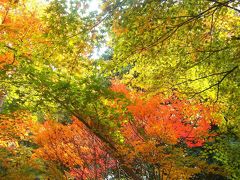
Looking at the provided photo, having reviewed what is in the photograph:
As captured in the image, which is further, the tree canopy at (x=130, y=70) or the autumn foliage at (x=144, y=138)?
the autumn foliage at (x=144, y=138)

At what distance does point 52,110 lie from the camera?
7.21 meters

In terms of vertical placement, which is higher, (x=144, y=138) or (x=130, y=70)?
(x=130, y=70)

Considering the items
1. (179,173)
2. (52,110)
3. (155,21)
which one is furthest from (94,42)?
(179,173)

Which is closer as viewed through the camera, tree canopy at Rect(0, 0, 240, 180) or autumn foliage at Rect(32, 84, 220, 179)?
tree canopy at Rect(0, 0, 240, 180)

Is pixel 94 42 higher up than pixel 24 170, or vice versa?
pixel 94 42

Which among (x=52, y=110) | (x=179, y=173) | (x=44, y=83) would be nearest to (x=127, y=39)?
(x=44, y=83)

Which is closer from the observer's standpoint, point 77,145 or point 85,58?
point 85,58

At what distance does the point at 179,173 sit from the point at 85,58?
5401 millimetres

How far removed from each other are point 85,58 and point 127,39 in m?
1.01

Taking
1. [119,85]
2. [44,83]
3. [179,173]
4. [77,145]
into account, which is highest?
[119,85]

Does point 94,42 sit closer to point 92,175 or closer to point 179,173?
point 179,173

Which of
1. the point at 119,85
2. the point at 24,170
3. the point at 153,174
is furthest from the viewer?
the point at 119,85

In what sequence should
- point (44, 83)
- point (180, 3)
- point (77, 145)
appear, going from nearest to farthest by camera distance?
point (180, 3), point (44, 83), point (77, 145)

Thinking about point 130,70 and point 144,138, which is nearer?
point 130,70
